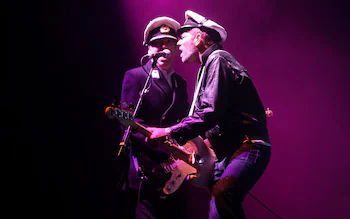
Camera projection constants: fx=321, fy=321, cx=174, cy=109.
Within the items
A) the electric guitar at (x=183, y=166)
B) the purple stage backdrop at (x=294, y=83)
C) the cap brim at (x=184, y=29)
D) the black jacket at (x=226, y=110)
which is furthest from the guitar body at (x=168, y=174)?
the purple stage backdrop at (x=294, y=83)

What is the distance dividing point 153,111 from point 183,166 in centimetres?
63

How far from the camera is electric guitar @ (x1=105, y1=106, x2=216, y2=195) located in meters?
2.86

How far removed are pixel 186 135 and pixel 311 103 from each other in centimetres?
237

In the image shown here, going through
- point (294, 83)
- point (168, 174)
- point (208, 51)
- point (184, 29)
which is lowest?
point (168, 174)

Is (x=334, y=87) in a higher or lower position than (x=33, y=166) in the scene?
higher

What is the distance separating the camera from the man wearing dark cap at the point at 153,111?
303 cm

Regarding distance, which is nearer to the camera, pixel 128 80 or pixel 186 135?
pixel 186 135

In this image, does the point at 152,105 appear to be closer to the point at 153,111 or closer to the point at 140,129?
the point at 153,111

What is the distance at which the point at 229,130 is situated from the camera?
2.69m

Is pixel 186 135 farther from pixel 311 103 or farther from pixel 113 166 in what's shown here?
pixel 311 103

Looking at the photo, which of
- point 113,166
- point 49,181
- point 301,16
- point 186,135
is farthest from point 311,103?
point 49,181

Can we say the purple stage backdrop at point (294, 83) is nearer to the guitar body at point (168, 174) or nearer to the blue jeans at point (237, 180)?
the guitar body at point (168, 174)

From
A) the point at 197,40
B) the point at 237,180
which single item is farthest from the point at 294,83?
the point at 237,180

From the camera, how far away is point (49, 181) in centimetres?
328
